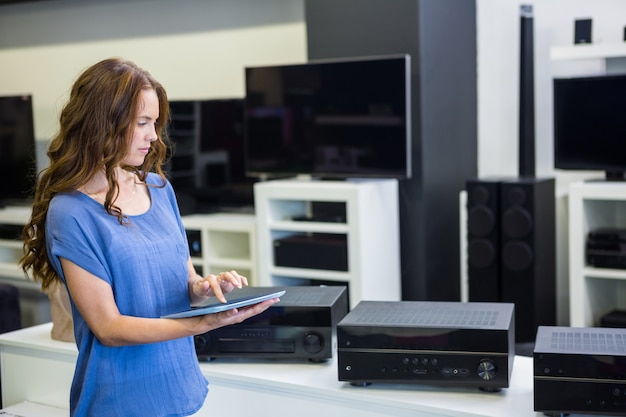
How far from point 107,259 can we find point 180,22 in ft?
11.6

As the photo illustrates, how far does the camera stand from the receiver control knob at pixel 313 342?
2047 millimetres

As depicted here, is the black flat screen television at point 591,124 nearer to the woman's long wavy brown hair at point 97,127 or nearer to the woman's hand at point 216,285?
the woman's hand at point 216,285

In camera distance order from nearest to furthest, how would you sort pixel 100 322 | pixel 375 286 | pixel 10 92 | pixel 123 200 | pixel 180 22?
pixel 100 322
pixel 123 200
pixel 375 286
pixel 180 22
pixel 10 92

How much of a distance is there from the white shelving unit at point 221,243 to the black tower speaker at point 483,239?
99 cm

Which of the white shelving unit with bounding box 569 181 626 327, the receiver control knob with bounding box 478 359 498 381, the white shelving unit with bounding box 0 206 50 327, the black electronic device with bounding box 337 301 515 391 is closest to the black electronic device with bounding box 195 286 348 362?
the black electronic device with bounding box 337 301 515 391

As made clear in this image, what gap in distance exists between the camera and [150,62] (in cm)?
501

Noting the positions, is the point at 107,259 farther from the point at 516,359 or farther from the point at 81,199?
the point at 516,359

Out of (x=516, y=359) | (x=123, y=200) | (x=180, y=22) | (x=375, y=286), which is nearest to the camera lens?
(x=123, y=200)

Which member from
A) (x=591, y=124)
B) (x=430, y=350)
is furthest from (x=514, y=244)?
(x=430, y=350)

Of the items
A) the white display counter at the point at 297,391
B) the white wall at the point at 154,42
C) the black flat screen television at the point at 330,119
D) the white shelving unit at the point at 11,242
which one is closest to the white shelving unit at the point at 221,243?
the black flat screen television at the point at 330,119

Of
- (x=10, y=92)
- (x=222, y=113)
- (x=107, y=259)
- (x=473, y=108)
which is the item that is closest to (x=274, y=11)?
(x=222, y=113)

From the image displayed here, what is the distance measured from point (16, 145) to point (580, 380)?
4037mm

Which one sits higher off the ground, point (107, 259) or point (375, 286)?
point (107, 259)

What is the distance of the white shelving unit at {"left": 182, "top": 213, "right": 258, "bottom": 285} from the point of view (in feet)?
13.7
